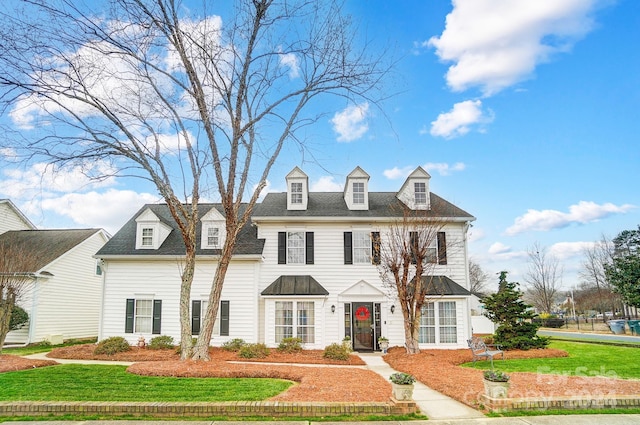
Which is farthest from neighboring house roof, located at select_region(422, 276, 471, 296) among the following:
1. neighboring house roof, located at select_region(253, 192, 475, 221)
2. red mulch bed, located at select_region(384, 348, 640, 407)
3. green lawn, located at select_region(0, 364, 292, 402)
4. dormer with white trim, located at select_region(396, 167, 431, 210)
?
green lawn, located at select_region(0, 364, 292, 402)

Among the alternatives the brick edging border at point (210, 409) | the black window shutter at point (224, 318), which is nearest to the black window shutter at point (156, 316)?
the black window shutter at point (224, 318)

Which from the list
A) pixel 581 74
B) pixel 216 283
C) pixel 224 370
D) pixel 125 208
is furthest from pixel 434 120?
pixel 125 208

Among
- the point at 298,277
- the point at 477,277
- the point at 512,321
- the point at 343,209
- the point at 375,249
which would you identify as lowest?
the point at 512,321

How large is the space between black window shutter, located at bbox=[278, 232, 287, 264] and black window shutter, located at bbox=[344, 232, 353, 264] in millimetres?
2584

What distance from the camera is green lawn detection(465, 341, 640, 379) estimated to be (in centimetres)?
1059

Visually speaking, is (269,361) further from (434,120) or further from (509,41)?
(509,41)

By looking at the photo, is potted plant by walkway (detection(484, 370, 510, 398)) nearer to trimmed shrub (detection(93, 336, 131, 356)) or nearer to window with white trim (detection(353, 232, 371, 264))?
window with white trim (detection(353, 232, 371, 264))

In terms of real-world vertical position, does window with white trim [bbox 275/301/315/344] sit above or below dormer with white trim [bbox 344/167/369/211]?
below

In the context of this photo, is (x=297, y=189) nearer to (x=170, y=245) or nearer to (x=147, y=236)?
(x=170, y=245)

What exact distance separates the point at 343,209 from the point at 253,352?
287 inches

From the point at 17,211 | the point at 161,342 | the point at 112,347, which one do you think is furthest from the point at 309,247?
the point at 17,211

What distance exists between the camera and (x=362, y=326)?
1636cm

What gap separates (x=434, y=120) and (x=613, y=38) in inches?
218

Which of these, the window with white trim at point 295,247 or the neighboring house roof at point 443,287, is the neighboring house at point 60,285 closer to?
the window with white trim at point 295,247
